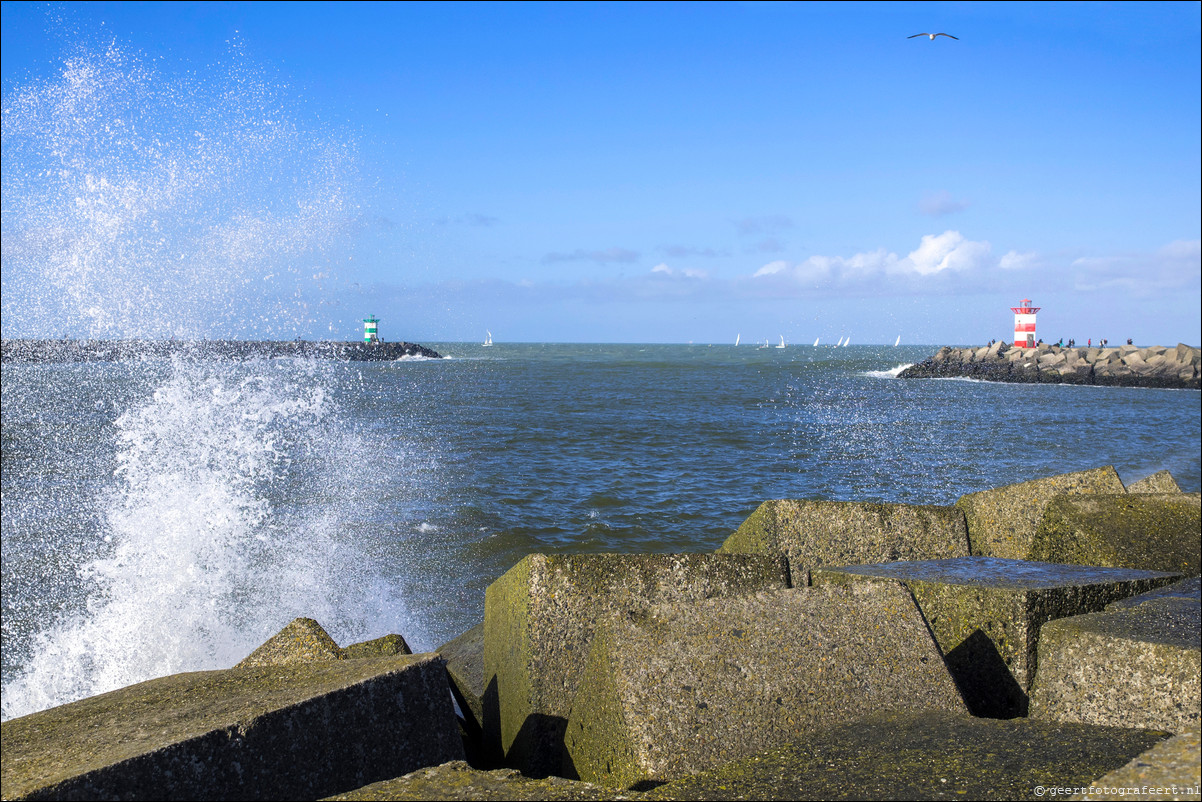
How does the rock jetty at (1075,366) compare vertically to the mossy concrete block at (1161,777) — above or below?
above

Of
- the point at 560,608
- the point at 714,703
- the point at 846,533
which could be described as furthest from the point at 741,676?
the point at 846,533

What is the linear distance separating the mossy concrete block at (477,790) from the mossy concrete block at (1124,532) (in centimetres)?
297

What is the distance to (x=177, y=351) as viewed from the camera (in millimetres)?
96750

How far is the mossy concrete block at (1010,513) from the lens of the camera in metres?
4.36

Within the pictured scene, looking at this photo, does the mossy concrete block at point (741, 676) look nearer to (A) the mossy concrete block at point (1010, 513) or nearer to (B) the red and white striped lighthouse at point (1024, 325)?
(A) the mossy concrete block at point (1010, 513)

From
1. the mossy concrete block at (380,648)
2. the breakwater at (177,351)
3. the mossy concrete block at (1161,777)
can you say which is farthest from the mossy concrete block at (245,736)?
the breakwater at (177,351)

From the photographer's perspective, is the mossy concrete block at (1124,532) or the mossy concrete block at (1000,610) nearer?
the mossy concrete block at (1000,610)

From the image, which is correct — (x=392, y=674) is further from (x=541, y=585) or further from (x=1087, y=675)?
(x=1087, y=675)

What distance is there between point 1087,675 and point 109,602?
7665 mm

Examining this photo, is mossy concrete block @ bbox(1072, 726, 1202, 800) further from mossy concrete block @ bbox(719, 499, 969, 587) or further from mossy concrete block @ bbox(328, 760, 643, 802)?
mossy concrete block @ bbox(719, 499, 969, 587)

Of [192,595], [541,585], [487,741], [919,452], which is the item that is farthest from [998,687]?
[919,452]

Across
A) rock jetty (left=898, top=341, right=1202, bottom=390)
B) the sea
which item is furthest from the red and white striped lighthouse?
the sea

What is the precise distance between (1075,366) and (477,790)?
56.8m

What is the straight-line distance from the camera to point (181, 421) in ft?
52.7
